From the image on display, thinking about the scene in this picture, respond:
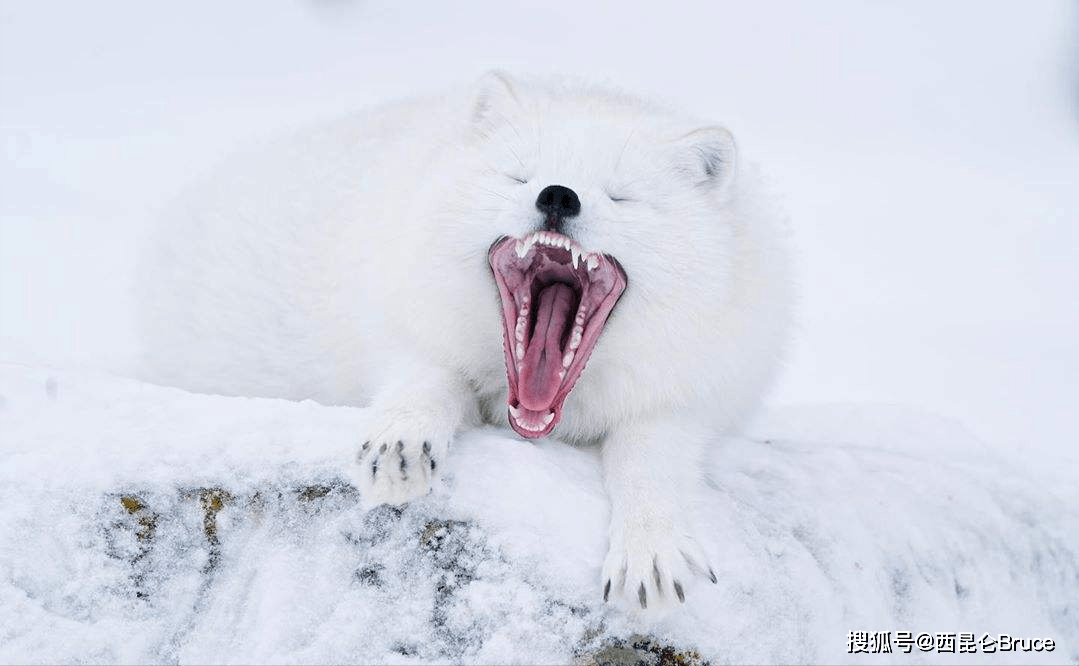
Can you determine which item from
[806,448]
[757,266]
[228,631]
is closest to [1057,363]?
[806,448]

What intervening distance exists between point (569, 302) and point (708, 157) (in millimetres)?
781

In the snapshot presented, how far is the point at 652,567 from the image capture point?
2.85m

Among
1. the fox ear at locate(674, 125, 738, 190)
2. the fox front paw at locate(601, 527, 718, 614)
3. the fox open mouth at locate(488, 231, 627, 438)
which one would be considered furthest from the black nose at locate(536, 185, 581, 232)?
the fox front paw at locate(601, 527, 718, 614)

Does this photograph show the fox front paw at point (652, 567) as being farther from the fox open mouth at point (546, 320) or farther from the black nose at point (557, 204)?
the black nose at point (557, 204)

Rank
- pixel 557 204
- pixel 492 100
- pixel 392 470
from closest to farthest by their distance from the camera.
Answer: pixel 392 470 < pixel 557 204 < pixel 492 100

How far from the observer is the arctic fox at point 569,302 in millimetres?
3223

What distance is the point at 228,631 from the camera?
2771mm

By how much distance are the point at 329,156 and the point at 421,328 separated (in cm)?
191

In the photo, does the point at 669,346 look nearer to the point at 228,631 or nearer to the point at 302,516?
the point at 302,516

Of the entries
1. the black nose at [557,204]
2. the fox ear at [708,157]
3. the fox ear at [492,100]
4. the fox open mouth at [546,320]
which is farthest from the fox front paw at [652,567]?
the fox ear at [492,100]

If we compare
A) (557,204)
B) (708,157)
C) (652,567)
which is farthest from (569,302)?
(652,567)

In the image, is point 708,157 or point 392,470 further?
point 708,157

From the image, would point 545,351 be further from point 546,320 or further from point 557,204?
point 557,204

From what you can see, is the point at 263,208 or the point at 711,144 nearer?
the point at 711,144
